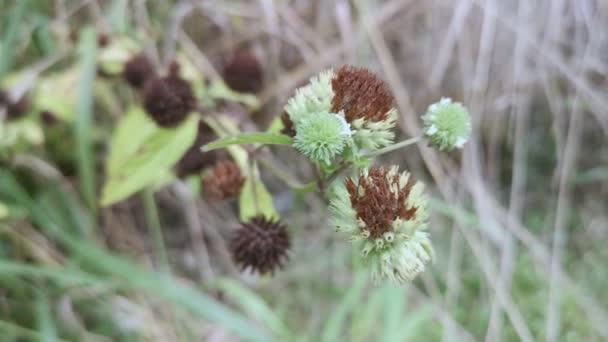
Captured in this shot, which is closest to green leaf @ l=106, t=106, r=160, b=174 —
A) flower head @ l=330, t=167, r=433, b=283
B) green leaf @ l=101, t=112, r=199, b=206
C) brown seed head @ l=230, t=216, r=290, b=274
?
green leaf @ l=101, t=112, r=199, b=206

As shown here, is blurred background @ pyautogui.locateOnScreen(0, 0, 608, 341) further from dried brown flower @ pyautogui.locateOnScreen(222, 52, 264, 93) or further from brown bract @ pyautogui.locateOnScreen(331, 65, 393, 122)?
brown bract @ pyautogui.locateOnScreen(331, 65, 393, 122)

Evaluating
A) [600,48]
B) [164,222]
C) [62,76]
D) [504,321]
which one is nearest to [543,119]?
[600,48]

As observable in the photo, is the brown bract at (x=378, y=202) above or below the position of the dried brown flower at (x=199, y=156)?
below

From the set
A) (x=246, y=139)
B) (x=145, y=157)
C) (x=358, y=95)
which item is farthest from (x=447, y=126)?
(x=145, y=157)

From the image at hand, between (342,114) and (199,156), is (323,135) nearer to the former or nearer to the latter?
(342,114)

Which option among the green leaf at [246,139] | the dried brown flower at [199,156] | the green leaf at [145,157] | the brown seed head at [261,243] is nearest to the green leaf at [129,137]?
the green leaf at [145,157]

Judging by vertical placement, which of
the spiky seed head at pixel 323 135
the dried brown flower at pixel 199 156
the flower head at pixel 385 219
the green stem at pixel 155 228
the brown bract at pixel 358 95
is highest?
the green stem at pixel 155 228

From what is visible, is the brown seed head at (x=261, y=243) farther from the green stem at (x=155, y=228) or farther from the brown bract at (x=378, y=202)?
the green stem at (x=155, y=228)

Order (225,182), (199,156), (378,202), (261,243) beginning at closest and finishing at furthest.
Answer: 1. (378,202)
2. (261,243)
3. (225,182)
4. (199,156)
